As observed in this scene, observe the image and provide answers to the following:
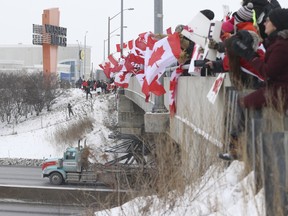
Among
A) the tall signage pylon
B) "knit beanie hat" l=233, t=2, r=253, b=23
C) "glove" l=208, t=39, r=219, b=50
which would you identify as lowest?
"glove" l=208, t=39, r=219, b=50

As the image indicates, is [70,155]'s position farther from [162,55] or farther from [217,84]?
[217,84]

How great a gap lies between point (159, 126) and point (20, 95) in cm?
5180

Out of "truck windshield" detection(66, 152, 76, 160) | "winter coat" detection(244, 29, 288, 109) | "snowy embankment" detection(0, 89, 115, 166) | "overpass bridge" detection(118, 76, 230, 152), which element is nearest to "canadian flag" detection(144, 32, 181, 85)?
"overpass bridge" detection(118, 76, 230, 152)

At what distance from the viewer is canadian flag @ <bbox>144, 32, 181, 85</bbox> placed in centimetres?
1084

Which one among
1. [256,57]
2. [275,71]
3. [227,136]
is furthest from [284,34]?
[227,136]

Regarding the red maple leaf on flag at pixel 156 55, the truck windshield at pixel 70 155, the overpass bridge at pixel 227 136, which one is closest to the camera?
the overpass bridge at pixel 227 136

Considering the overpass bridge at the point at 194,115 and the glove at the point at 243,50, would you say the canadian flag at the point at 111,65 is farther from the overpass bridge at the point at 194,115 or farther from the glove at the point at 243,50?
the glove at the point at 243,50

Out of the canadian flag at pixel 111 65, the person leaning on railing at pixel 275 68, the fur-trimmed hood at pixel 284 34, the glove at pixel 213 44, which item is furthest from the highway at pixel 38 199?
the fur-trimmed hood at pixel 284 34

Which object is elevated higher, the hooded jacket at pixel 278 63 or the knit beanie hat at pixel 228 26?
the knit beanie hat at pixel 228 26

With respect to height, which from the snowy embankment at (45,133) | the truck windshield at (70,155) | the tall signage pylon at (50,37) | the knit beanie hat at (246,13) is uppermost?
the tall signage pylon at (50,37)

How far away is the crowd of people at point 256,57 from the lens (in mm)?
5484

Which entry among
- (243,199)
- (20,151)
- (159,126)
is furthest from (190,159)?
(20,151)

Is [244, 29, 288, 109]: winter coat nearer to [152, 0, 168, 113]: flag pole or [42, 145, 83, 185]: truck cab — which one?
[152, 0, 168, 113]: flag pole

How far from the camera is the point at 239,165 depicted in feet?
19.9
